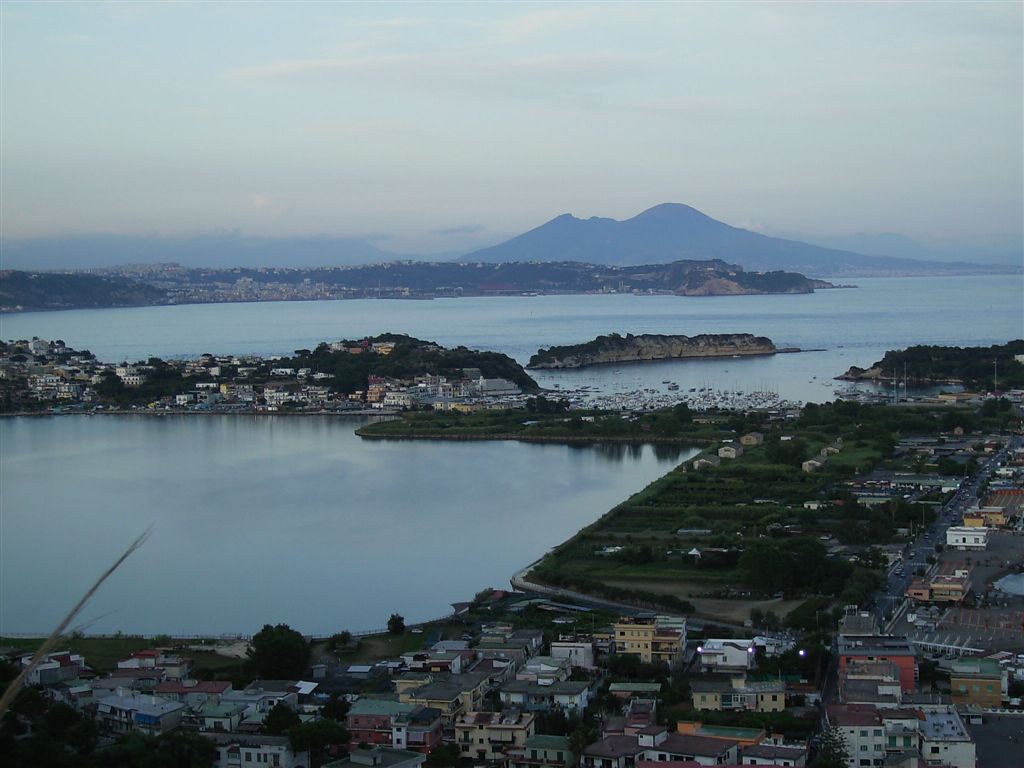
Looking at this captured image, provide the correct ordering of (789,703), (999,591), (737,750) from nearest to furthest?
(737,750) → (789,703) → (999,591)

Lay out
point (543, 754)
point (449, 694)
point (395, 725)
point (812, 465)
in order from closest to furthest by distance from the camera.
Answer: point (543, 754) < point (395, 725) < point (449, 694) < point (812, 465)

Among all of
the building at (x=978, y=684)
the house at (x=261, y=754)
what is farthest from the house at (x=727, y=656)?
the house at (x=261, y=754)

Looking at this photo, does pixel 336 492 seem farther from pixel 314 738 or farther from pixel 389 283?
pixel 389 283

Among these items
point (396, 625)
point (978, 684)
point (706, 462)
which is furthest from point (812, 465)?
point (978, 684)

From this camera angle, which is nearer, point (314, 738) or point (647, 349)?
point (314, 738)

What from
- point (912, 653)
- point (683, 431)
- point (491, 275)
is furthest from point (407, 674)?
point (491, 275)

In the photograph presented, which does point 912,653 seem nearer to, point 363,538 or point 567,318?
point 363,538

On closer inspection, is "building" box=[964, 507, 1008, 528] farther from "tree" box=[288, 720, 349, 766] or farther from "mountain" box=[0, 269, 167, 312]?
"mountain" box=[0, 269, 167, 312]

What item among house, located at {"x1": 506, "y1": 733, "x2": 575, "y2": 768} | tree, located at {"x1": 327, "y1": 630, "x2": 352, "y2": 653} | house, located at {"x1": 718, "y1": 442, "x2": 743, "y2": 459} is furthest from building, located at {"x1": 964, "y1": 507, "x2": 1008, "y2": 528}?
house, located at {"x1": 506, "y1": 733, "x2": 575, "y2": 768}
